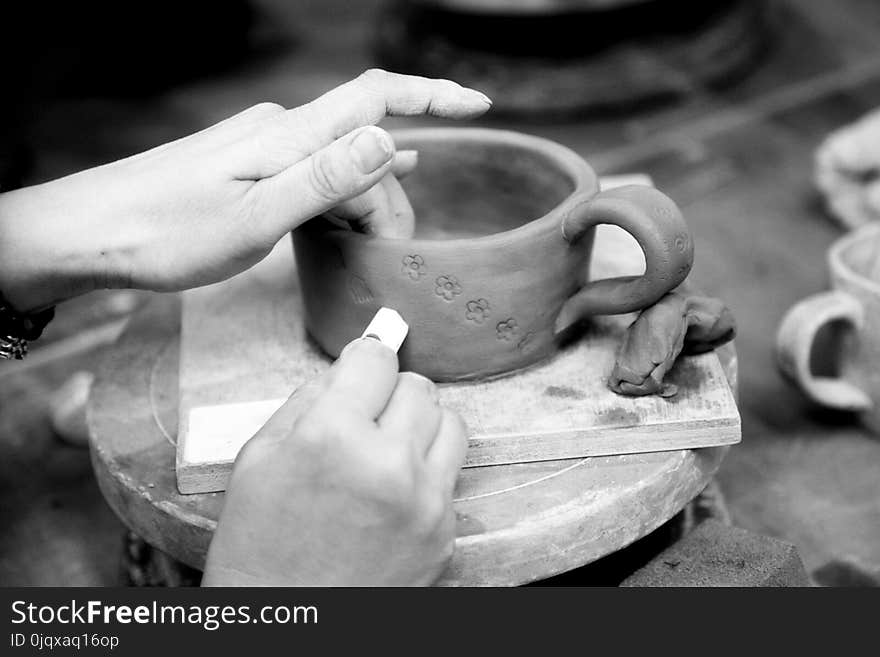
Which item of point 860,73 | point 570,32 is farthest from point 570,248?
point 860,73

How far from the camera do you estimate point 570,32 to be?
7.69ft

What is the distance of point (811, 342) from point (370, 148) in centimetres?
68

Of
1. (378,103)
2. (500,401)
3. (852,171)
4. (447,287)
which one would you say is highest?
(378,103)

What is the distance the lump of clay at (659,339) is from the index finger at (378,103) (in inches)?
10.4

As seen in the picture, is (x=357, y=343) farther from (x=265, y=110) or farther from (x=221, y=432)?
(x=265, y=110)

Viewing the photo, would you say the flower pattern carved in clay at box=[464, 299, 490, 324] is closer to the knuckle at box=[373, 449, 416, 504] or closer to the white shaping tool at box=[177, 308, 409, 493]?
the white shaping tool at box=[177, 308, 409, 493]

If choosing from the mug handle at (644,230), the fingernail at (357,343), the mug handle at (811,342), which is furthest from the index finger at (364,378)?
the mug handle at (811,342)

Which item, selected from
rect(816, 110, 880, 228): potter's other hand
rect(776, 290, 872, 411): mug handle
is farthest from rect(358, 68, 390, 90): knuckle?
rect(816, 110, 880, 228): potter's other hand

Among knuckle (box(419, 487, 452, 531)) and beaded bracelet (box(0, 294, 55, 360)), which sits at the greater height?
knuckle (box(419, 487, 452, 531))

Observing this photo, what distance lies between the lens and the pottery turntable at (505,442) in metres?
0.90

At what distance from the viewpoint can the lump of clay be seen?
96cm

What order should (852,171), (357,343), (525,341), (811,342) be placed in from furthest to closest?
(852,171) < (811,342) < (525,341) < (357,343)

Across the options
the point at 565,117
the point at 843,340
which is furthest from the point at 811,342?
the point at 565,117

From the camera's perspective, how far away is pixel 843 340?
4.34ft
